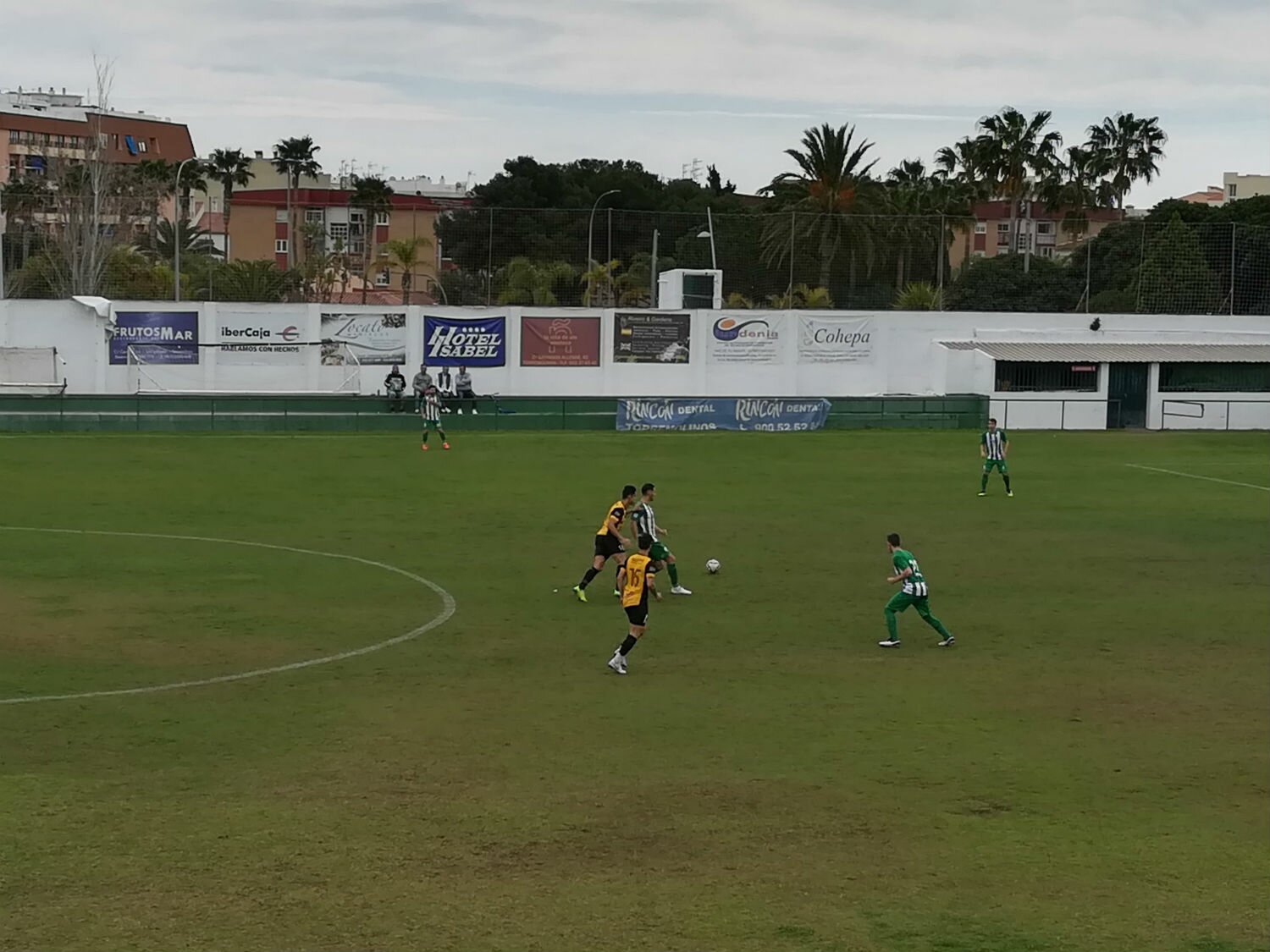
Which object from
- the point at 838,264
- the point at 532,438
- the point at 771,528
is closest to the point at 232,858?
the point at 771,528

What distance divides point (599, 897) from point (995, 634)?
458 inches

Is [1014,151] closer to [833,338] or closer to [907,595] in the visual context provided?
[833,338]

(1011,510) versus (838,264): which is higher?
(838,264)

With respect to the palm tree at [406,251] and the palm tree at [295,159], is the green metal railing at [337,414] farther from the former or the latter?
the palm tree at [295,159]

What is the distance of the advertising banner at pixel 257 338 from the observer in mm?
58812

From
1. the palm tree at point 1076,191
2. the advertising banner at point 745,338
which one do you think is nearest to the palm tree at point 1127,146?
the palm tree at point 1076,191

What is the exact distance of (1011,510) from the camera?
3578 cm

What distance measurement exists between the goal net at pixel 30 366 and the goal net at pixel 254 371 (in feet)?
8.93

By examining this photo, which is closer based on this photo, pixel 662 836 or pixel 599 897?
pixel 599 897

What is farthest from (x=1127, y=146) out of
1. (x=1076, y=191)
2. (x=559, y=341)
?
(x=559, y=341)

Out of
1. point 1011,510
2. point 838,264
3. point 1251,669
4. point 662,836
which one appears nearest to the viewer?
point 662,836

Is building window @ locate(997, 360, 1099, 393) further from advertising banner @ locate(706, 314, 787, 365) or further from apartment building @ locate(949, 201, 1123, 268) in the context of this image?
apartment building @ locate(949, 201, 1123, 268)

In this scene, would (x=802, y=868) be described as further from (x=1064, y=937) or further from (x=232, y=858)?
(x=232, y=858)

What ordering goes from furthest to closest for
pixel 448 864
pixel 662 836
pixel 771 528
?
1. pixel 771 528
2. pixel 662 836
3. pixel 448 864
